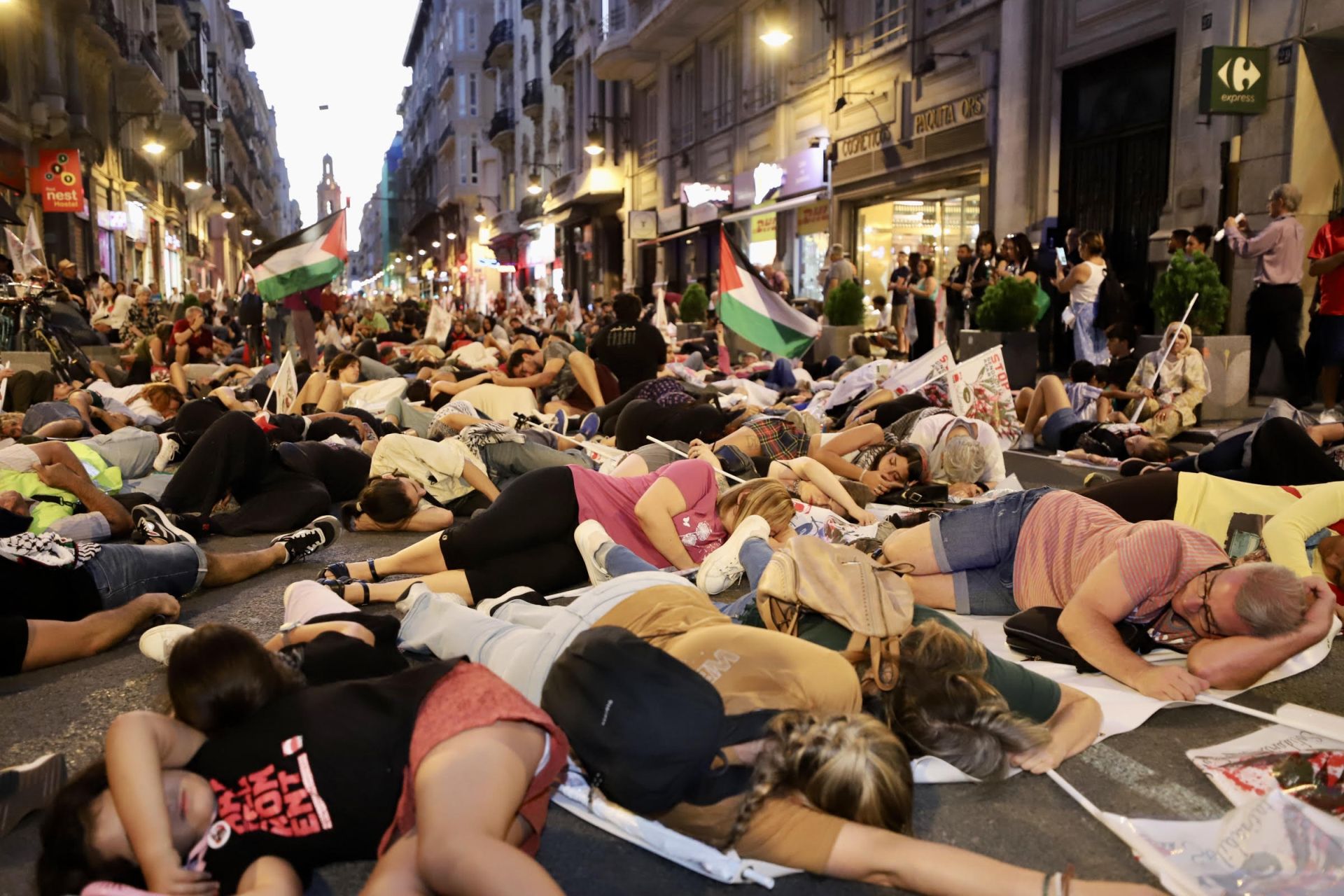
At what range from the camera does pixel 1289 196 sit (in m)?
10.5

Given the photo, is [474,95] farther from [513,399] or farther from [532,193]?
[513,399]

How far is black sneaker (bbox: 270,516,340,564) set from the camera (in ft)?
19.8

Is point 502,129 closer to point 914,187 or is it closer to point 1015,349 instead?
point 914,187

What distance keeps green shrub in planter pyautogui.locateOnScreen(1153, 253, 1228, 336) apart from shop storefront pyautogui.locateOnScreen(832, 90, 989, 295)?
5.43 metres

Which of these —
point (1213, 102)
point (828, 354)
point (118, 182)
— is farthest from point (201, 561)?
point (118, 182)

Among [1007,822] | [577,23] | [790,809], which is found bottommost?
[1007,822]

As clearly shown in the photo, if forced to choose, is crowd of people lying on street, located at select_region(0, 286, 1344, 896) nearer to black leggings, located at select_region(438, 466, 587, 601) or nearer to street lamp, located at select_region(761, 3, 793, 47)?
black leggings, located at select_region(438, 466, 587, 601)

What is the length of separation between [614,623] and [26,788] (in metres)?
1.70

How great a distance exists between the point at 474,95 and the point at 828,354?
59157 mm

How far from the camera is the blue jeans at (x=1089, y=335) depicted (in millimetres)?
12484

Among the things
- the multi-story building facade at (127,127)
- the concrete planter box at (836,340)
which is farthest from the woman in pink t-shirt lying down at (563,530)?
the multi-story building facade at (127,127)

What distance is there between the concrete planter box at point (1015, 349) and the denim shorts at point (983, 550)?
27.3 ft

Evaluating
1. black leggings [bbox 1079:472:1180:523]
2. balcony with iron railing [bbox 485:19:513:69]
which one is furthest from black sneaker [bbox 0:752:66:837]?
balcony with iron railing [bbox 485:19:513:69]

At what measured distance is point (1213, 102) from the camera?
37.7ft
